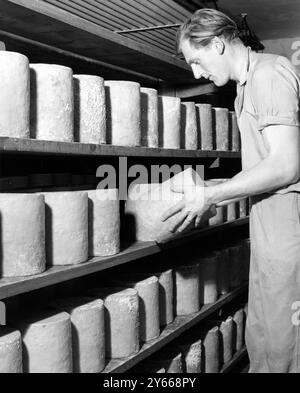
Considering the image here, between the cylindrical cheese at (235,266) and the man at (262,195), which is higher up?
the man at (262,195)

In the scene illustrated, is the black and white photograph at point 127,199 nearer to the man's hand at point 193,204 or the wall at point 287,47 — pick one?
the man's hand at point 193,204

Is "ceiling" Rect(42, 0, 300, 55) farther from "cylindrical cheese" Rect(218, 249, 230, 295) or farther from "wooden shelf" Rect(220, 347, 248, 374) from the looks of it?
"wooden shelf" Rect(220, 347, 248, 374)

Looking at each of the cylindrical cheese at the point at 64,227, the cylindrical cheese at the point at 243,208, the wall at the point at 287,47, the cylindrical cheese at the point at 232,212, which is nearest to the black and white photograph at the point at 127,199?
the cylindrical cheese at the point at 64,227

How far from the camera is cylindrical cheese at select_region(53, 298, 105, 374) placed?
174 centimetres

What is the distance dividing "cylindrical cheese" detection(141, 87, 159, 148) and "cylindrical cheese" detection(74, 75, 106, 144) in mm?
329

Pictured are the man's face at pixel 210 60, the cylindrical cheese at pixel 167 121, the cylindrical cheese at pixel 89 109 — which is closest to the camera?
the cylindrical cheese at pixel 89 109

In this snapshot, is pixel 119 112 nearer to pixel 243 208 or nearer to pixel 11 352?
pixel 11 352

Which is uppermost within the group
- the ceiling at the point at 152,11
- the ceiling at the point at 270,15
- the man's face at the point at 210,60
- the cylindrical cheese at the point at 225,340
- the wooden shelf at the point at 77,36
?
the ceiling at the point at 270,15

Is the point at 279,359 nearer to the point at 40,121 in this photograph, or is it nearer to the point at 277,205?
the point at 277,205

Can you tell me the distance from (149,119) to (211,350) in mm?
1250

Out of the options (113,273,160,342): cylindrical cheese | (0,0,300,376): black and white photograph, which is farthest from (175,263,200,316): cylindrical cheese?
(113,273,160,342): cylindrical cheese

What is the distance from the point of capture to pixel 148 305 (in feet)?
6.90

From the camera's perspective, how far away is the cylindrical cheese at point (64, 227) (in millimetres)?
1638

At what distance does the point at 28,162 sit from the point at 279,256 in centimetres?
125
